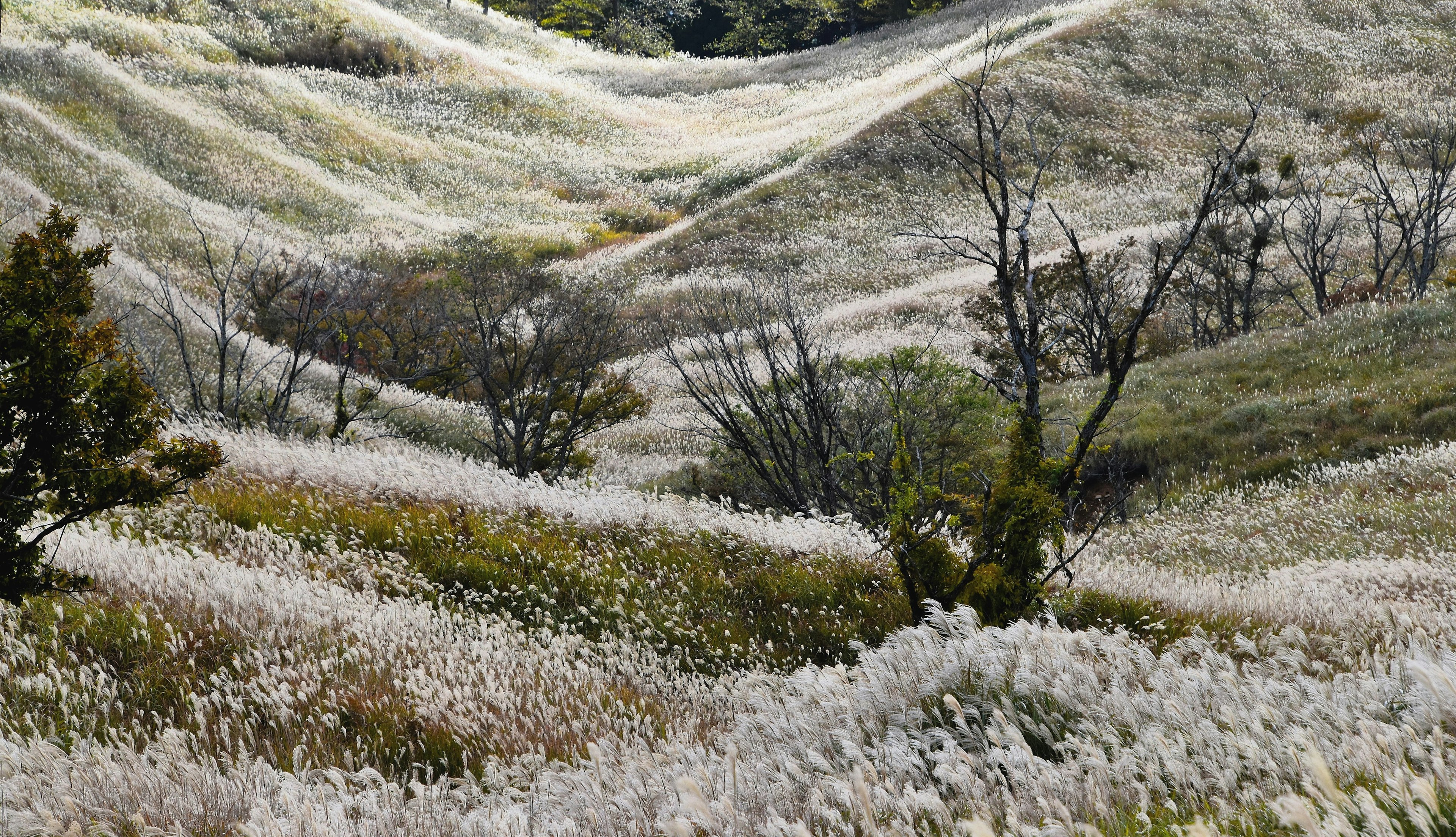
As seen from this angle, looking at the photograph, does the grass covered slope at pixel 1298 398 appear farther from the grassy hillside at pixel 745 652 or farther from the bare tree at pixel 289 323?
the bare tree at pixel 289 323

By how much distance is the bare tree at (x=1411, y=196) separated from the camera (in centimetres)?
2270

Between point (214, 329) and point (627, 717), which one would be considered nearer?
point (627, 717)

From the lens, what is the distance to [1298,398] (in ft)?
49.9

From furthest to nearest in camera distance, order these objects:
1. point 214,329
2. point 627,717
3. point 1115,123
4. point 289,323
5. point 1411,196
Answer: point 1115,123 → point 1411,196 → point 289,323 → point 214,329 → point 627,717

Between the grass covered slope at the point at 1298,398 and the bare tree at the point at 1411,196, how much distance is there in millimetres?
4722

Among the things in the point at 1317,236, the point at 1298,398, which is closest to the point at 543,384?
the point at 1298,398

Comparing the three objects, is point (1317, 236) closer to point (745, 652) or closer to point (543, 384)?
point (543, 384)

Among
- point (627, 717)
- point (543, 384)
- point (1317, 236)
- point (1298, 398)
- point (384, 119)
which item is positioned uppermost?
point (384, 119)

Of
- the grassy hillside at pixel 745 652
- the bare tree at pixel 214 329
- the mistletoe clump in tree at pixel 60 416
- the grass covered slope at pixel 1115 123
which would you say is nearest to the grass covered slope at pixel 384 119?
the bare tree at pixel 214 329

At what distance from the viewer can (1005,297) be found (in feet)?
19.9

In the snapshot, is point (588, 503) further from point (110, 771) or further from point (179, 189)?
point (179, 189)

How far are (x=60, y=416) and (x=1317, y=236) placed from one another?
114ft

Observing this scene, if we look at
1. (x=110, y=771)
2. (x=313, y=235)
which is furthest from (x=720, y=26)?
(x=110, y=771)

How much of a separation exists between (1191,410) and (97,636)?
16.6 meters
